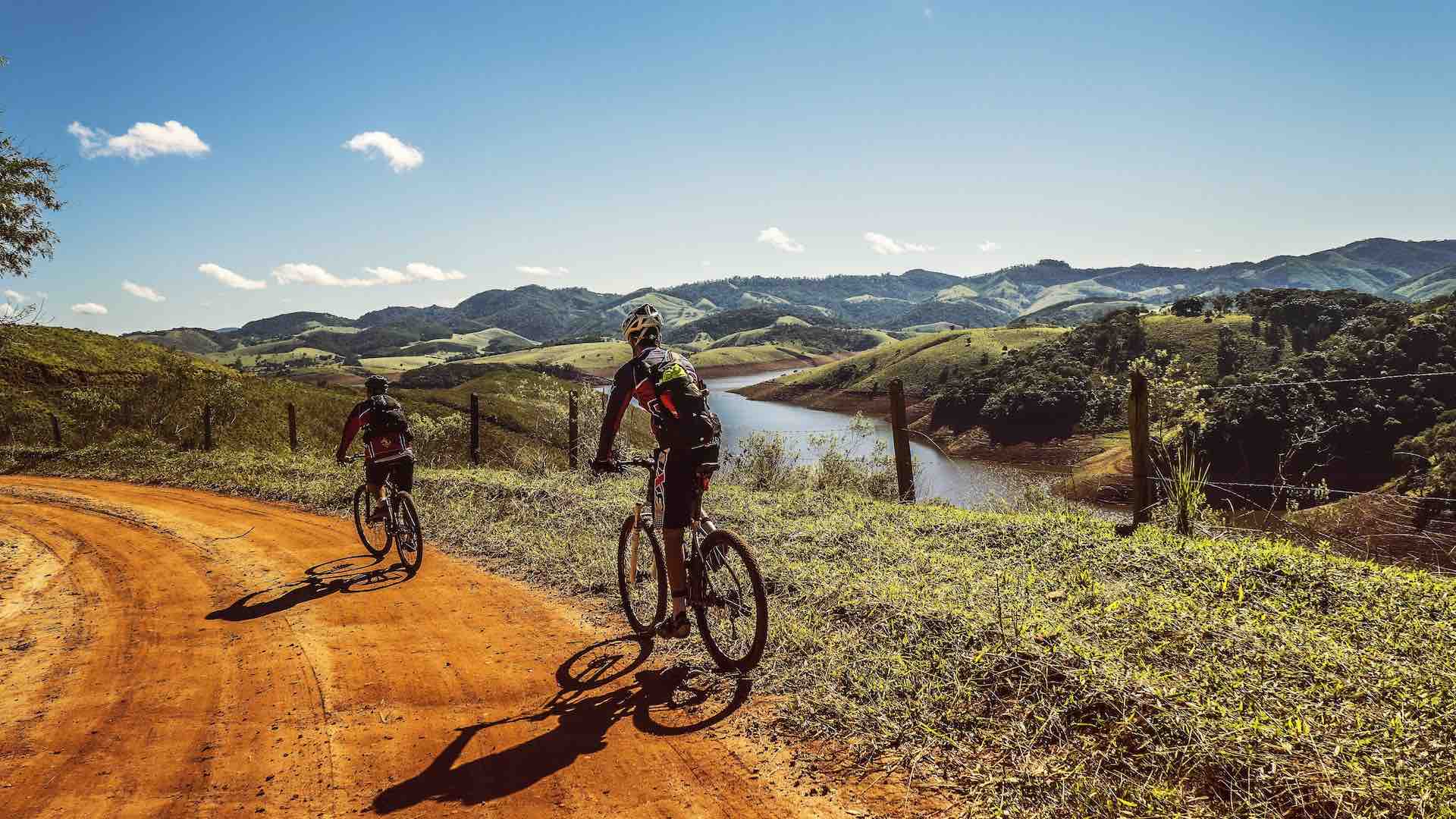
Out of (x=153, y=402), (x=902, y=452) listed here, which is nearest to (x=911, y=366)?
(x=153, y=402)

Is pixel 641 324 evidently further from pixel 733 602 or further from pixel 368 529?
pixel 368 529

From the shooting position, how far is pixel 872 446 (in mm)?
20734

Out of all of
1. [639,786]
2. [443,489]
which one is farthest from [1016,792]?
A: [443,489]

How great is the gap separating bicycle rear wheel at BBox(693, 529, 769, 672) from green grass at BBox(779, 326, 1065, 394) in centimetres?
11253

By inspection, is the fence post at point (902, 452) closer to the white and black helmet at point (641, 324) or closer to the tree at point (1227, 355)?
the white and black helmet at point (641, 324)

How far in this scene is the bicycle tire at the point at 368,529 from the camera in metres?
9.23

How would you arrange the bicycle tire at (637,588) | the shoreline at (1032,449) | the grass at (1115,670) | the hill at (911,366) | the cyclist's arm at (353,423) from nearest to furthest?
the grass at (1115,670) → the bicycle tire at (637,588) → the cyclist's arm at (353,423) → the shoreline at (1032,449) → the hill at (911,366)

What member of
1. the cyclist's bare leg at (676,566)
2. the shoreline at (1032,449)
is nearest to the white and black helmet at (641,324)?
the cyclist's bare leg at (676,566)

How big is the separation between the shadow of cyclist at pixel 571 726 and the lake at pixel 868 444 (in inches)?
193

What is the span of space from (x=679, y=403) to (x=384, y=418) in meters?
5.60

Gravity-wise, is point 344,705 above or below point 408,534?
below

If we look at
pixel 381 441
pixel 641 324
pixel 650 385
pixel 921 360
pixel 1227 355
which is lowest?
pixel 1227 355

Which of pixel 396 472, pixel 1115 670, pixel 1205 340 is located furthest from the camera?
pixel 1205 340

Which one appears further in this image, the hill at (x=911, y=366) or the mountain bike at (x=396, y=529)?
the hill at (x=911, y=366)
